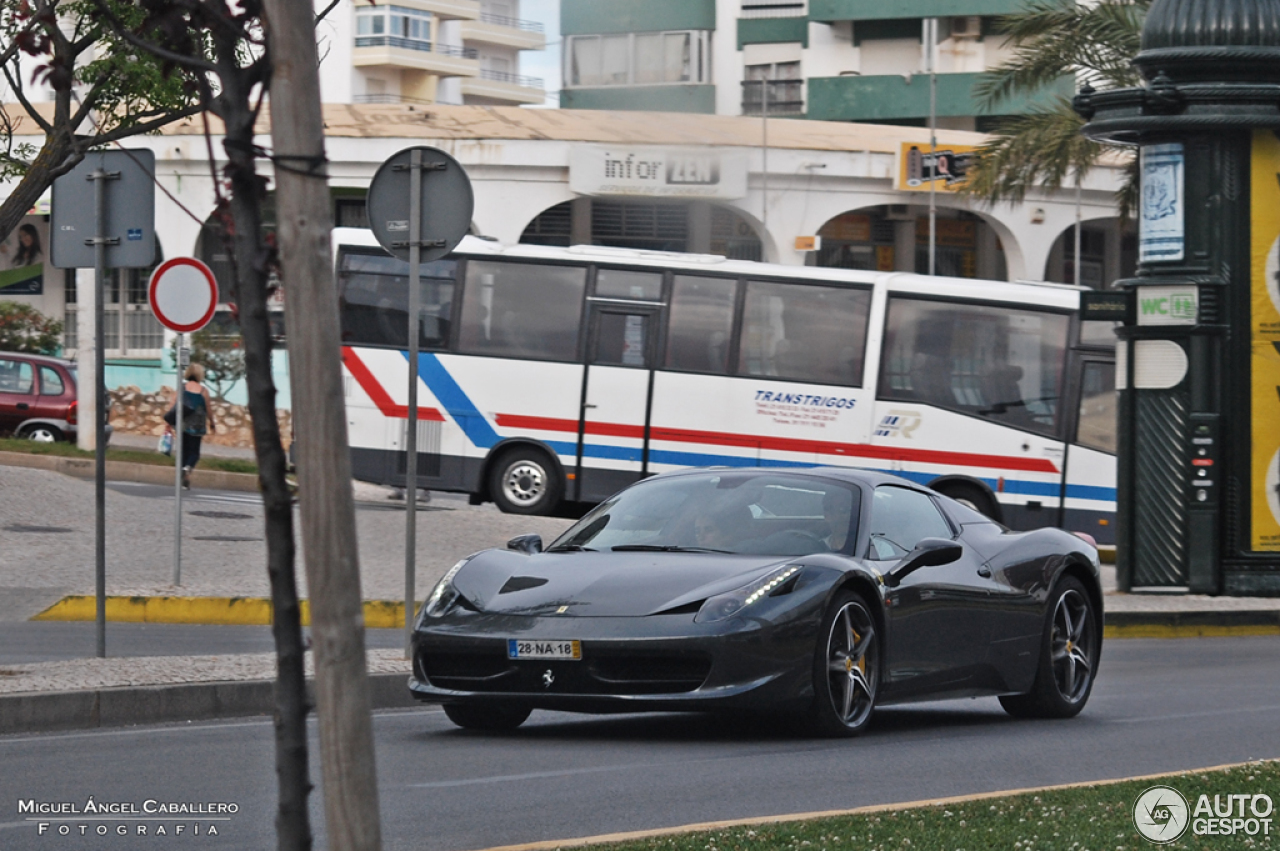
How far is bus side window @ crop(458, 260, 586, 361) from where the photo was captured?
2411cm

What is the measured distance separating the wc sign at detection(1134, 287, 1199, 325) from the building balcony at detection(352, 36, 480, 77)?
2352 inches

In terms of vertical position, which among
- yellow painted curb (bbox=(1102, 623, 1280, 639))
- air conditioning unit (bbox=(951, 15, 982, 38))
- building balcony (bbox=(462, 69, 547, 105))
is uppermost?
building balcony (bbox=(462, 69, 547, 105))

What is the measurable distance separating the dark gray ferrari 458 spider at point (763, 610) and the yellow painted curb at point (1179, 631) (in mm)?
6532

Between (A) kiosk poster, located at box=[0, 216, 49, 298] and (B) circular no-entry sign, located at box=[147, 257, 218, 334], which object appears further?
(A) kiosk poster, located at box=[0, 216, 49, 298]

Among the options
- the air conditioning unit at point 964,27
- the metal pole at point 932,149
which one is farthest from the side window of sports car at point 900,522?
the air conditioning unit at point 964,27

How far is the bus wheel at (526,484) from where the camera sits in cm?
2366

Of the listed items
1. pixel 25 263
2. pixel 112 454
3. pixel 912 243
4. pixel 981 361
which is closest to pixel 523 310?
pixel 981 361

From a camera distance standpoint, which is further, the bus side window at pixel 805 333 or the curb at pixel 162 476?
the curb at pixel 162 476

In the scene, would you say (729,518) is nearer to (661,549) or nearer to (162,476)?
(661,549)

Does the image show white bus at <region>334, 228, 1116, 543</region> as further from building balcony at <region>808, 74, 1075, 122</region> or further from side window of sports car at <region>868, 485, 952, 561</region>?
building balcony at <region>808, 74, 1075, 122</region>

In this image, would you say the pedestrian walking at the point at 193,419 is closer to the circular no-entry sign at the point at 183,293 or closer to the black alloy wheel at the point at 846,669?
the circular no-entry sign at the point at 183,293

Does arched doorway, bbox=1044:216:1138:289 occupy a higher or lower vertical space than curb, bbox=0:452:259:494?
higher

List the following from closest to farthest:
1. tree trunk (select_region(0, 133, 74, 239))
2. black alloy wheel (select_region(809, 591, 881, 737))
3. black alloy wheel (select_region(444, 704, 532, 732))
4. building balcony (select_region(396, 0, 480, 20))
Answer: black alloy wheel (select_region(809, 591, 881, 737)) < black alloy wheel (select_region(444, 704, 532, 732)) < tree trunk (select_region(0, 133, 74, 239)) < building balcony (select_region(396, 0, 480, 20))

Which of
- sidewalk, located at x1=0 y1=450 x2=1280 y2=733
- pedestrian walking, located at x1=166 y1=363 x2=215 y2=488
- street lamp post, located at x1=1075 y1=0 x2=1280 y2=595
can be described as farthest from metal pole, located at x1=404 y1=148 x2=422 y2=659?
pedestrian walking, located at x1=166 y1=363 x2=215 y2=488
